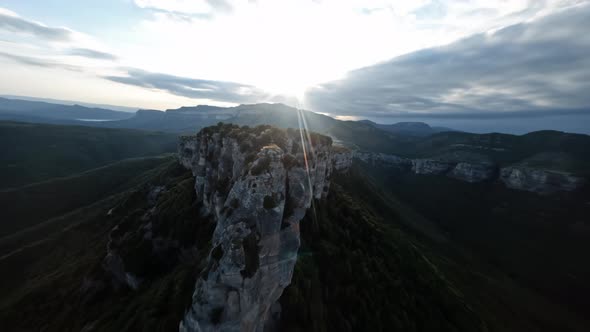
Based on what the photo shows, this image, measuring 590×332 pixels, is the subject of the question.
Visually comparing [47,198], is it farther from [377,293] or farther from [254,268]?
[377,293]

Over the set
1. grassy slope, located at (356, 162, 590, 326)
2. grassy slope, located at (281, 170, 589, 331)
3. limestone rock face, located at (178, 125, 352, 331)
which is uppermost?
limestone rock face, located at (178, 125, 352, 331)

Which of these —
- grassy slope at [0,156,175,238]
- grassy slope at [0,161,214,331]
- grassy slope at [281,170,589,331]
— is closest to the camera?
grassy slope at [0,161,214,331]

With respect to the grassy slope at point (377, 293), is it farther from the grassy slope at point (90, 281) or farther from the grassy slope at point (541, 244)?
the grassy slope at point (90, 281)

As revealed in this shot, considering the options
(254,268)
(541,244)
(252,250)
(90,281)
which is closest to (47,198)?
(90,281)

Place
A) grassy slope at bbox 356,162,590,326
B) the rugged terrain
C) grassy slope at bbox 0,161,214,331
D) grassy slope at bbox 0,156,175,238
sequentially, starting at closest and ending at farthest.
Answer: the rugged terrain
grassy slope at bbox 0,161,214,331
grassy slope at bbox 356,162,590,326
grassy slope at bbox 0,156,175,238

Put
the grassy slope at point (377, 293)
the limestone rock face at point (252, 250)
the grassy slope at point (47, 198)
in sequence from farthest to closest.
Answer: the grassy slope at point (47, 198), the grassy slope at point (377, 293), the limestone rock face at point (252, 250)

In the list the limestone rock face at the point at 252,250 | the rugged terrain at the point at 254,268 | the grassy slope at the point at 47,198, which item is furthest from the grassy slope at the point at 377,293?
the grassy slope at the point at 47,198

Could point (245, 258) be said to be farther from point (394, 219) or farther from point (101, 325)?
point (394, 219)

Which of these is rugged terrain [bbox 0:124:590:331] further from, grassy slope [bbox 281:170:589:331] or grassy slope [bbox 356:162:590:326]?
grassy slope [bbox 356:162:590:326]

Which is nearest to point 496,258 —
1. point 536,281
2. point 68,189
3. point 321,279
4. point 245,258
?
point 536,281

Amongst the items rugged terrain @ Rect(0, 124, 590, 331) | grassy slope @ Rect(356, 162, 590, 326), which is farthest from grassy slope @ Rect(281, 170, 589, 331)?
grassy slope @ Rect(356, 162, 590, 326)

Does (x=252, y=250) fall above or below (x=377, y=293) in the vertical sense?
above
